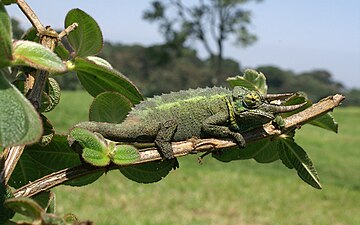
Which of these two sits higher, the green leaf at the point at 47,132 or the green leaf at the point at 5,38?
the green leaf at the point at 5,38

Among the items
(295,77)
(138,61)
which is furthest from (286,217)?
(295,77)

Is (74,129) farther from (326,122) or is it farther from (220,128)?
(326,122)

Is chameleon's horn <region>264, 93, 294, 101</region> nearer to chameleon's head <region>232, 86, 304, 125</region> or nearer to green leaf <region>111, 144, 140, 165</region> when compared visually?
chameleon's head <region>232, 86, 304, 125</region>

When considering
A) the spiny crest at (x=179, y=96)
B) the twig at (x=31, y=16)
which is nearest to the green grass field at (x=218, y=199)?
the spiny crest at (x=179, y=96)

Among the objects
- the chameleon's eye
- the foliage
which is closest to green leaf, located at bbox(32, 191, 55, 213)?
the foliage

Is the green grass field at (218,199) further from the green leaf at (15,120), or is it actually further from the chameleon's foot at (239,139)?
the green leaf at (15,120)

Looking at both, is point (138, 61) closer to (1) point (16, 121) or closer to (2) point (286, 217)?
(2) point (286, 217)

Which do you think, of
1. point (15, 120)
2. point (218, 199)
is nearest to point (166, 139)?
point (15, 120)
